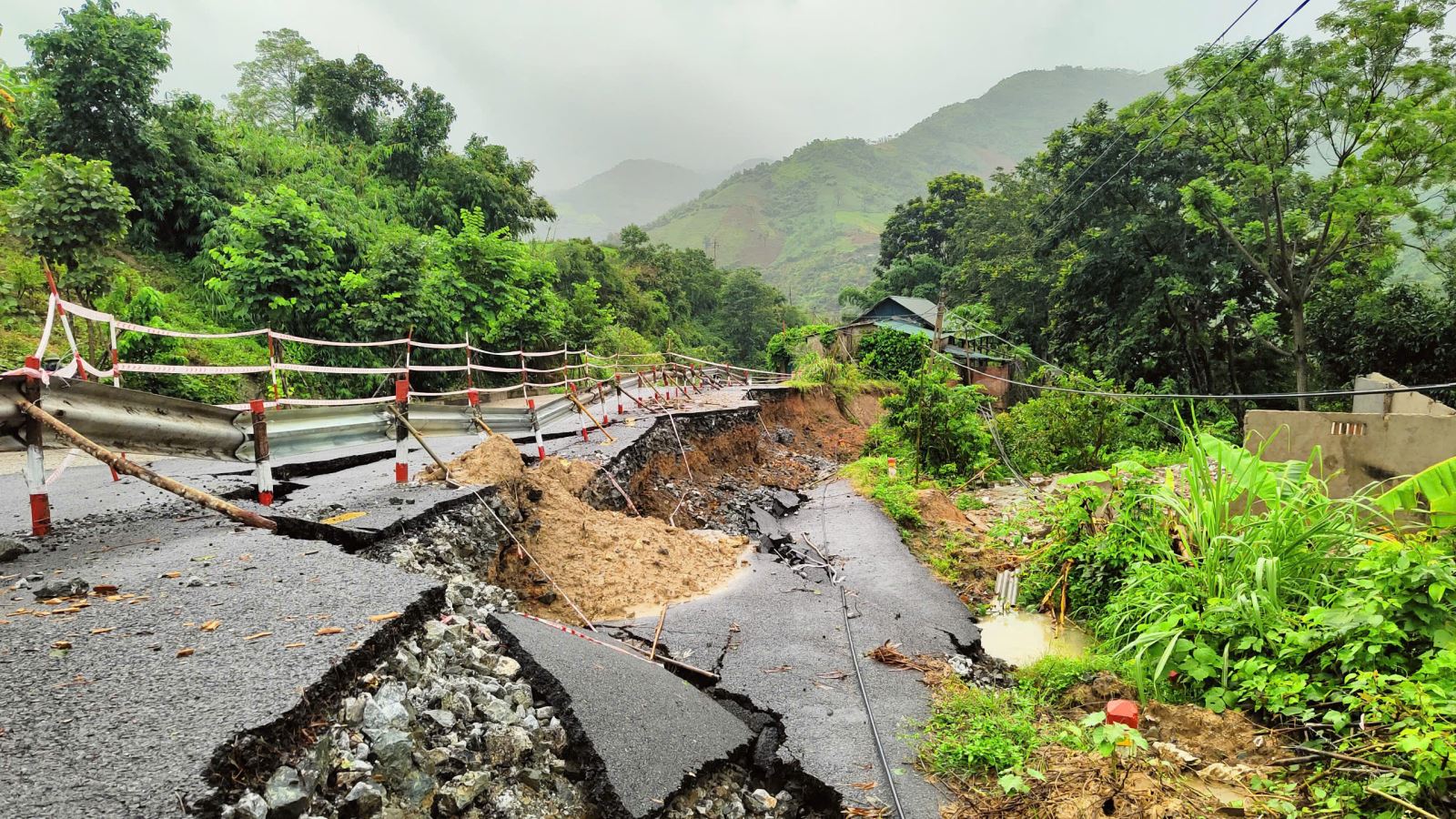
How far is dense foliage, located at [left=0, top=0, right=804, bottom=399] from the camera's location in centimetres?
1021

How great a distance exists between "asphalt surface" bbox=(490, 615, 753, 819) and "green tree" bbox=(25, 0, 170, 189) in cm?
1828

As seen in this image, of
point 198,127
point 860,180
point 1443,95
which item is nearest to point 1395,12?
point 1443,95

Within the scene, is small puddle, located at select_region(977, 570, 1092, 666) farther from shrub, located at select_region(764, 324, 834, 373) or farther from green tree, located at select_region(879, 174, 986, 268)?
green tree, located at select_region(879, 174, 986, 268)

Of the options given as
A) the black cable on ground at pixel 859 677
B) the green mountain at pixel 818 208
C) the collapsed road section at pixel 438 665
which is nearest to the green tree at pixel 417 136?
the collapsed road section at pixel 438 665

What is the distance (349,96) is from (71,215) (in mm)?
18893

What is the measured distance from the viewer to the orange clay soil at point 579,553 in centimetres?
524

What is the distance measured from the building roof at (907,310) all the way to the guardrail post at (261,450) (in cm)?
2836

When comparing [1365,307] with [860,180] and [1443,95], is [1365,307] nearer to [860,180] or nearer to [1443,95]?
[1443,95]

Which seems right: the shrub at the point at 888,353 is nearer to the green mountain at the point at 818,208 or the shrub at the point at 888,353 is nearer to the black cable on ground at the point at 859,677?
the black cable on ground at the point at 859,677

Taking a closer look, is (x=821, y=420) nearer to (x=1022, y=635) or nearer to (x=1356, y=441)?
(x=1022, y=635)

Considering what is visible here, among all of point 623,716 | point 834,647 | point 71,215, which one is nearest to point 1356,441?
point 834,647

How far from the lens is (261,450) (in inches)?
177

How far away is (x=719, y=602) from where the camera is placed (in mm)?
5699

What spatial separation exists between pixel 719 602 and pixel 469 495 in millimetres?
2377
